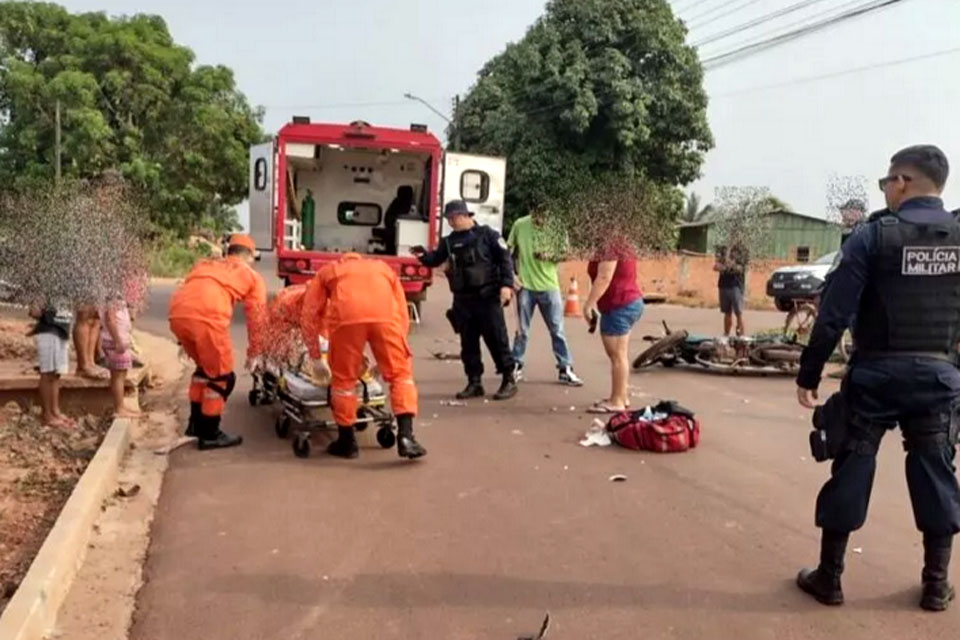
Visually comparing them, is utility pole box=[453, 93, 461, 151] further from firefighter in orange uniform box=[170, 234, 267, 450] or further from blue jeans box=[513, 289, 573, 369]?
firefighter in orange uniform box=[170, 234, 267, 450]

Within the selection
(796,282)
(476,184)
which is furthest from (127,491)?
(796,282)

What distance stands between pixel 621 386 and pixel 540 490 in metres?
2.40

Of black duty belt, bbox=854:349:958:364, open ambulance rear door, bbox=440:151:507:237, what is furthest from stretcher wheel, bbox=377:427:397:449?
open ambulance rear door, bbox=440:151:507:237

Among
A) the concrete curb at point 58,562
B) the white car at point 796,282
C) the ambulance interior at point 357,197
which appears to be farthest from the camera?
the white car at point 796,282

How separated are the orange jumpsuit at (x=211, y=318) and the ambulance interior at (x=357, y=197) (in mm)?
7840

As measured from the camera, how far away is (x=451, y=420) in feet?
24.7

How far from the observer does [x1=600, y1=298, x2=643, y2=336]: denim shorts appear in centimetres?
769

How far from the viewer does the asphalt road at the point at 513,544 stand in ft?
12.6

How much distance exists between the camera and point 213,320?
20.1ft

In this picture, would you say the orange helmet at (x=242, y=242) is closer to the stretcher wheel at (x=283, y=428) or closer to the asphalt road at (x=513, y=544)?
the stretcher wheel at (x=283, y=428)

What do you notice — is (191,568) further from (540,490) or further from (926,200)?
(926,200)

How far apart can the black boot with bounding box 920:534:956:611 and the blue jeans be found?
535 centimetres

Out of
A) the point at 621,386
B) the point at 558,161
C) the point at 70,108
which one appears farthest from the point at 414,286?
the point at 70,108

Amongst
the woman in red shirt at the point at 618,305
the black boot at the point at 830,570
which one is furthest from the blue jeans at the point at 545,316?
the black boot at the point at 830,570
